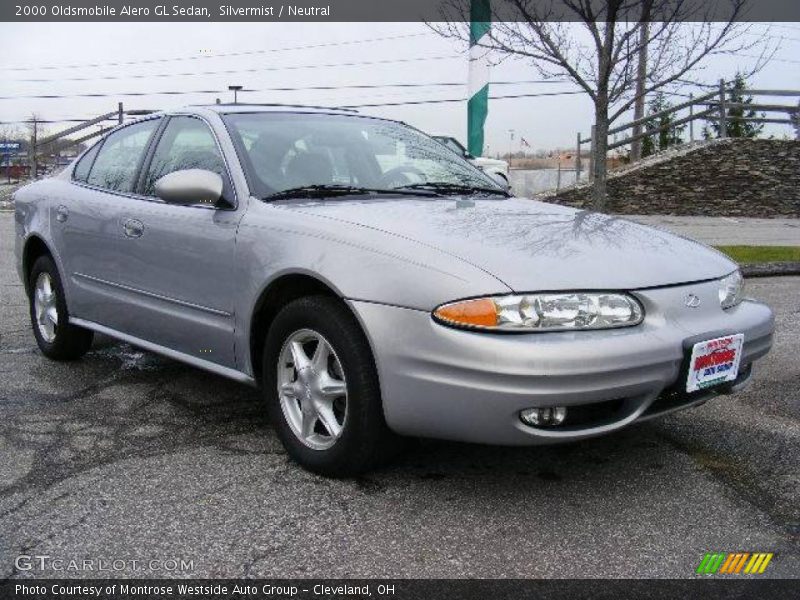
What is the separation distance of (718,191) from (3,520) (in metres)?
17.5

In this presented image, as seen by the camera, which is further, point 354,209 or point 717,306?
point 354,209

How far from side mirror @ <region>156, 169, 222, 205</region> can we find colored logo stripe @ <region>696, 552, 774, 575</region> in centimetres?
233

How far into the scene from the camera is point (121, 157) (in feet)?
14.7

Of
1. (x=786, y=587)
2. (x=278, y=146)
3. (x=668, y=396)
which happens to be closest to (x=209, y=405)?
(x=278, y=146)

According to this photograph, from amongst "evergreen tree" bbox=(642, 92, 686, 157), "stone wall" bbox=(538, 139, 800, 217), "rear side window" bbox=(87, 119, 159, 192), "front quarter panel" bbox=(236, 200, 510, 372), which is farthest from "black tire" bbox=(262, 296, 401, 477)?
"evergreen tree" bbox=(642, 92, 686, 157)

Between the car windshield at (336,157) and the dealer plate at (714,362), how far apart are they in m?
1.50

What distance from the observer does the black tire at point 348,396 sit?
9.37 ft

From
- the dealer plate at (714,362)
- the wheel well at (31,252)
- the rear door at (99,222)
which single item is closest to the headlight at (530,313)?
the dealer plate at (714,362)

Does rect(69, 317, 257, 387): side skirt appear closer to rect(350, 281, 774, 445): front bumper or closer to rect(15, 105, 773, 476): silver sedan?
rect(15, 105, 773, 476): silver sedan

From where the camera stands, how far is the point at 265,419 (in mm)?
3838

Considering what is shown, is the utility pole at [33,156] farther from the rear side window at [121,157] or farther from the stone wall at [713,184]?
the rear side window at [121,157]

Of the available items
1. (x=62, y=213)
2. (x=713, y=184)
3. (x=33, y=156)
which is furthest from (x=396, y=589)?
(x=33, y=156)

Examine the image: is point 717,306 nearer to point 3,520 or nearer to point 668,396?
point 668,396

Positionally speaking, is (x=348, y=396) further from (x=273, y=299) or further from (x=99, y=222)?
(x=99, y=222)
